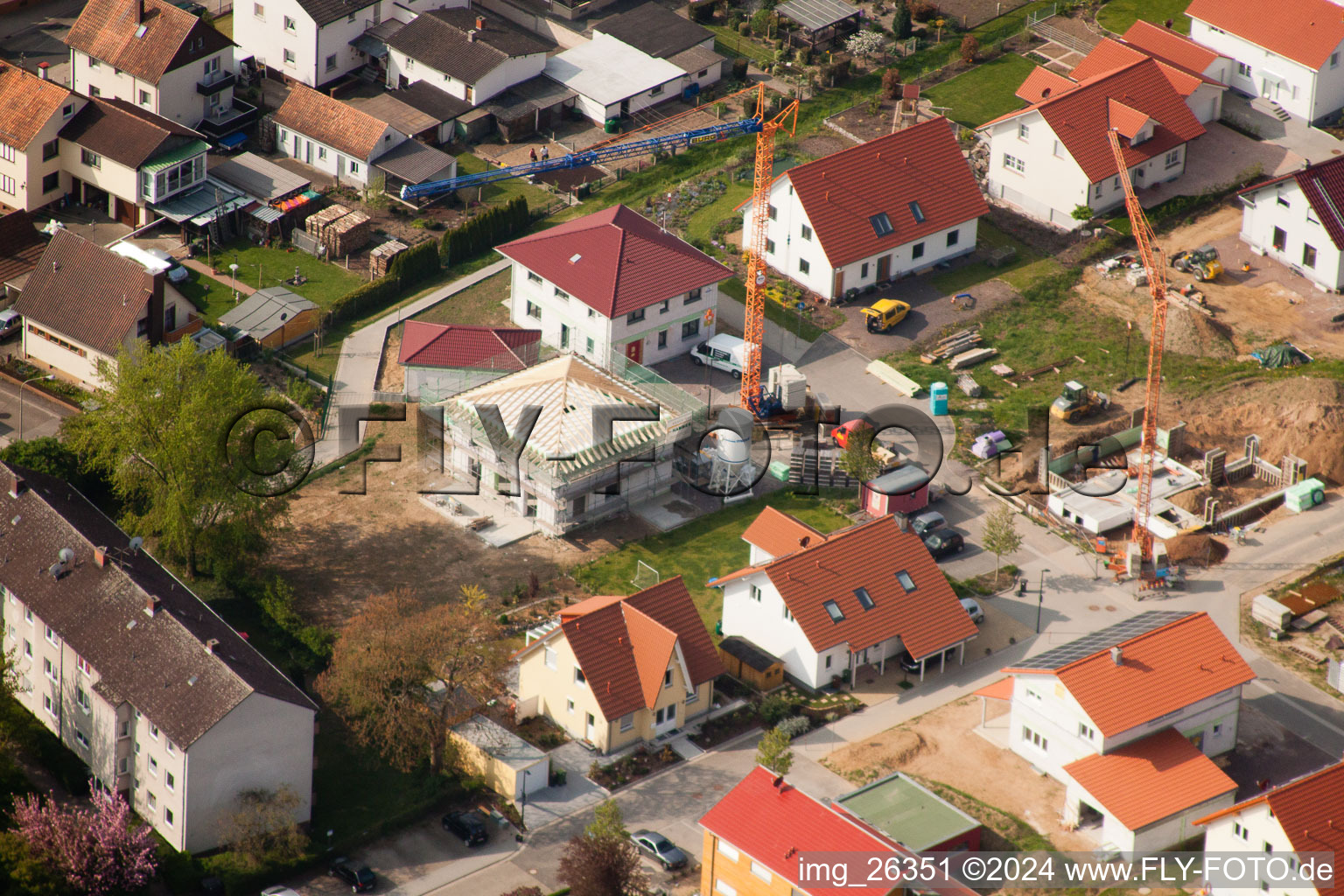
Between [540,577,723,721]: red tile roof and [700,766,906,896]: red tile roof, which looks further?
[540,577,723,721]: red tile roof

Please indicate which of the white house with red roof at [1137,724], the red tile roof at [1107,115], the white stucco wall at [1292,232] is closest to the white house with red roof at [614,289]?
the red tile roof at [1107,115]

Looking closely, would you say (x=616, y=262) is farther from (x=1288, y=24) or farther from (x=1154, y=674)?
(x=1288, y=24)

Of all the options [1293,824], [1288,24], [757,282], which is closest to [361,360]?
[757,282]

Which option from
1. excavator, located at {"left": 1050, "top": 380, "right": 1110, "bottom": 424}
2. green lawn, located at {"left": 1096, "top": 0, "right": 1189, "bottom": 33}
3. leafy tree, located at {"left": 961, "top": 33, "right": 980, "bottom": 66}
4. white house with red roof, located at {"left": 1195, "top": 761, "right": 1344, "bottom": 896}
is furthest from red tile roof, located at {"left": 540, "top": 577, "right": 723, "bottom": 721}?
green lawn, located at {"left": 1096, "top": 0, "right": 1189, "bottom": 33}

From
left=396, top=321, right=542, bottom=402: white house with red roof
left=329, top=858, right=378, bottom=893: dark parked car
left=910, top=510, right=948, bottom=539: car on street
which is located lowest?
left=329, top=858, right=378, bottom=893: dark parked car

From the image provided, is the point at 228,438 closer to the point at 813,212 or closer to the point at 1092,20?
the point at 813,212

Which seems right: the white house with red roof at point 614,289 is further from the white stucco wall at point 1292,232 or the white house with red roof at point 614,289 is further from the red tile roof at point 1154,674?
the red tile roof at point 1154,674

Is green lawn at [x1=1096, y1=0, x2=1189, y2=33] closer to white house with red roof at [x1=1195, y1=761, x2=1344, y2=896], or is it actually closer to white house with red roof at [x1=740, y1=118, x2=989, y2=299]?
white house with red roof at [x1=740, y1=118, x2=989, y2=299]
